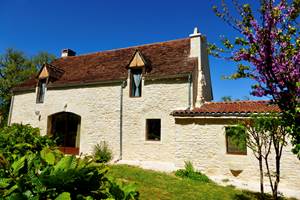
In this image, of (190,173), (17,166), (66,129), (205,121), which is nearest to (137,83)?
(205,121)

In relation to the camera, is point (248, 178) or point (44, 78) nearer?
point (248, 178)

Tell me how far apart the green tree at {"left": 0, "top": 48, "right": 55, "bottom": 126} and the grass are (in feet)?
85.7

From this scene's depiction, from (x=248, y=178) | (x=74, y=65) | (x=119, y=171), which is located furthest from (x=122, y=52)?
(x=248, y=178)

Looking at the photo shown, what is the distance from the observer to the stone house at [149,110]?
10.7 meters

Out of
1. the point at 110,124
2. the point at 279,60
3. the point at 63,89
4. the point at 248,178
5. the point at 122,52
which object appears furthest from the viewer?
the point at 122,52

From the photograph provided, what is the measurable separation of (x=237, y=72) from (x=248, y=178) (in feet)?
21.3

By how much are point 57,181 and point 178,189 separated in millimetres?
7504

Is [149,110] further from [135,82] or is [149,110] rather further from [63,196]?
[63,196]

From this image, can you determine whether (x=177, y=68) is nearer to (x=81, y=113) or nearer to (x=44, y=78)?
(x=81, y=113)

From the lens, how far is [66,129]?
16.6 m

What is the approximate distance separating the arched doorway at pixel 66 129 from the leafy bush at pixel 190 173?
27.2 feet

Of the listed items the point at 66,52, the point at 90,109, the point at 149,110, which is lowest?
the point at 149,110

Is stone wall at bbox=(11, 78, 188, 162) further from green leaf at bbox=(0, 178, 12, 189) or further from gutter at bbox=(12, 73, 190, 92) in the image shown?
green leaf at bbox=(0, 178, 12, 189)

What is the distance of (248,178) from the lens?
10023 millimetres
